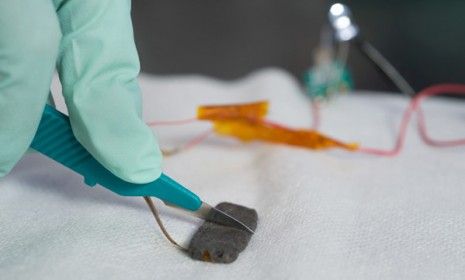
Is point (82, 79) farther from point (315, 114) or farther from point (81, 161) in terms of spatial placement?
point (315, 114)

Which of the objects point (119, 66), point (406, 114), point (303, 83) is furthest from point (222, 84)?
point (119, 66)

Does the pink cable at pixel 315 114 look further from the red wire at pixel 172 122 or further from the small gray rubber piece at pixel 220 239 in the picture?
the small gray rubber piece at pixel 220 239

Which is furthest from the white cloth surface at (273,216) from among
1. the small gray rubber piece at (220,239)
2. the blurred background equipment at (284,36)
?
the blurred background equipment at (284,36)

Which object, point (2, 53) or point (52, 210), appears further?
point (52, 210)

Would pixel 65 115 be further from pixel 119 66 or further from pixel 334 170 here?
pixel 334 170

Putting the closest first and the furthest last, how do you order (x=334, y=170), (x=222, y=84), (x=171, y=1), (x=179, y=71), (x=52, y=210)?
1. (x=52, y=210)
2. (x=334, y=170)
3. (x=222, y=84)
4. (x=179, y=71)
5. (x=171, y=1)

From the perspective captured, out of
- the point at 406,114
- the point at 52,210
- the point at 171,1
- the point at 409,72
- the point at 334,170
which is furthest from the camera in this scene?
the point at 171,1
